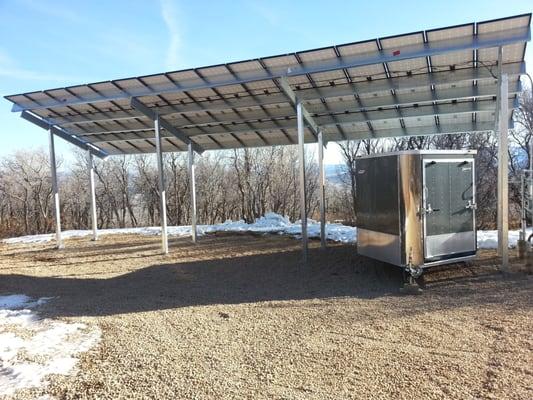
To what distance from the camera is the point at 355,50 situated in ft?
27.5

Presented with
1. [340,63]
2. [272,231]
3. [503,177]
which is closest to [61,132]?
[272,231]

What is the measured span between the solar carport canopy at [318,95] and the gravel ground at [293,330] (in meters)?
4.08

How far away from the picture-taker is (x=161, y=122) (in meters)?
12.7

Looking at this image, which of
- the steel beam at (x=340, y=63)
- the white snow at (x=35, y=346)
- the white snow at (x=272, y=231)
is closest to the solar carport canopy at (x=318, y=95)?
the steel beam at (x=340, y=63)

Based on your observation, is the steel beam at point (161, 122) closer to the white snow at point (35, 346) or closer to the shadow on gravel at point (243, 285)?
the shadow on gravel at point (243, 285)

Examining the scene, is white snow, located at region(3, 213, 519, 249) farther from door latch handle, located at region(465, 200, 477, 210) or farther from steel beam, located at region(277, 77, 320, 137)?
steel beam, located at region(277, 77, 320, 137)

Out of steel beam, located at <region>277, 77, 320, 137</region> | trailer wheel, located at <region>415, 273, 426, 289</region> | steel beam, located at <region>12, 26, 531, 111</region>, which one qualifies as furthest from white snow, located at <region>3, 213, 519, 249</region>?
steel beam, located at <region>12, 26, 531, 111</region>

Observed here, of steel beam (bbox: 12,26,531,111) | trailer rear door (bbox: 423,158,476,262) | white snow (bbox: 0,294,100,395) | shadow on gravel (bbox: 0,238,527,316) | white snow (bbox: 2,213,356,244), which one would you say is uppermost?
steel beam (bbox: 12,26,531,111)

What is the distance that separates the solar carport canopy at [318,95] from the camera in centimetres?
806

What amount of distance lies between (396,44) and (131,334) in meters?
7.11

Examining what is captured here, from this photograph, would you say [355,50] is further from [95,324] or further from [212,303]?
[95,324]

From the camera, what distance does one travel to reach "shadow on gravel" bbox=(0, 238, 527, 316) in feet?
21.7

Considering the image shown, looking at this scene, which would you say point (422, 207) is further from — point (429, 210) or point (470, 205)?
point (470, 205)

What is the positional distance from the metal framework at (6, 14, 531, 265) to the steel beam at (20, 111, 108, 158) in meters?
0.05
